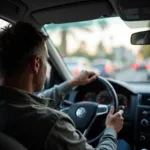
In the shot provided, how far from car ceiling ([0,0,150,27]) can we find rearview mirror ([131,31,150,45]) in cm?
13

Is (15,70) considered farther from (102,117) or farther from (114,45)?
(114,45)

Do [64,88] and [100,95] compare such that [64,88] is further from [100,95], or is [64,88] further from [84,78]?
[100,95]

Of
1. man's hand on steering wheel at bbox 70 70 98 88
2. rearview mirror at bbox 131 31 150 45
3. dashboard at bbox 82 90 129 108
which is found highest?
rearview mirror at bbox 131 31 150 45

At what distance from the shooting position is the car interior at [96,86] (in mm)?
2830

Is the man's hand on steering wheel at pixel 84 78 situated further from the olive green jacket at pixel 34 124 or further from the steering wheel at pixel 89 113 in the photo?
the olive green jacket at pixel 34 124

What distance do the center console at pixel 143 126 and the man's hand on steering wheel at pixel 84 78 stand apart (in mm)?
555

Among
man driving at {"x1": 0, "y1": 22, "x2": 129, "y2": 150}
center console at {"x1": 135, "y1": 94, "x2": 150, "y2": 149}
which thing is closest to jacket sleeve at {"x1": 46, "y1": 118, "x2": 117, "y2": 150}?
man driving at {"x1": 0, "y1": 22, "x2": 129, "y2": 150}

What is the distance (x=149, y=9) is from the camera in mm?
2666

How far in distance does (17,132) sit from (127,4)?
1333 mm

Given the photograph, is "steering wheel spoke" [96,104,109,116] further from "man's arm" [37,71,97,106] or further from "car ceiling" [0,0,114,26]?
"car ceiling" [0,0,114,26]

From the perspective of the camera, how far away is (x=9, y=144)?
1793mm

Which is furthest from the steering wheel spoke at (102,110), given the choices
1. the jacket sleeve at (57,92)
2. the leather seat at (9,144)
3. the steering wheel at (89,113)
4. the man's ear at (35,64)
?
the leather seat at (9,144)

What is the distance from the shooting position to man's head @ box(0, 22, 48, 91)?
1918 mm

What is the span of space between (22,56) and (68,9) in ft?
3.96
